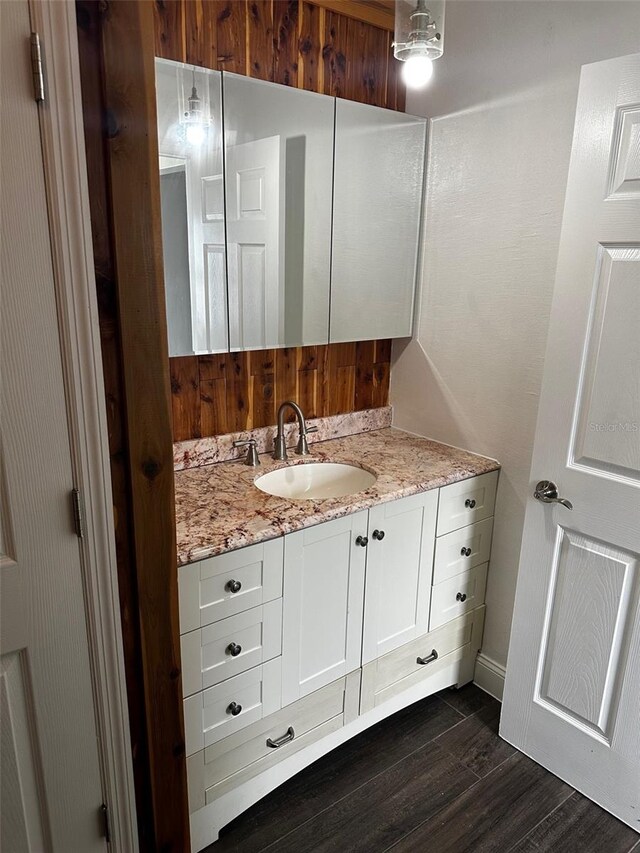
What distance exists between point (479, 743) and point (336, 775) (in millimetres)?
505

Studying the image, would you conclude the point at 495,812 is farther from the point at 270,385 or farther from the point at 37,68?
the point at 37,68

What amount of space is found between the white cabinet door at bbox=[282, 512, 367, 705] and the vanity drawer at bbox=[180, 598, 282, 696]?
0.04 meters

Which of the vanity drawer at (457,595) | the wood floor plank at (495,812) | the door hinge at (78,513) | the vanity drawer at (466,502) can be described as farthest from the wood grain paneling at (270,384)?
the wood floor plank at (495,812)

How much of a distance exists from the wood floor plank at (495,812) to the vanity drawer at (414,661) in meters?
0.36

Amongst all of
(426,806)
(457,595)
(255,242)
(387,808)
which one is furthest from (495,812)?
(255,242)

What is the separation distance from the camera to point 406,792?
1846 mm

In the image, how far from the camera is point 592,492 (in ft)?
5.56

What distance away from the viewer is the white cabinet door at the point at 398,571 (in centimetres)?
185

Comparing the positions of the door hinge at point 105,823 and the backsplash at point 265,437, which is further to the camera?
the backsplash at point 265,437

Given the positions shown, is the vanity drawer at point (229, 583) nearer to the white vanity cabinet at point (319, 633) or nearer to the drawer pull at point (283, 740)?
the white vanity cabinet at point (319, 633)

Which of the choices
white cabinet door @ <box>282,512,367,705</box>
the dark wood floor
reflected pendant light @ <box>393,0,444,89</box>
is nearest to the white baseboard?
the dark wood floor

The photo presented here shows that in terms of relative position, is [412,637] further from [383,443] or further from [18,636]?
[18,636]

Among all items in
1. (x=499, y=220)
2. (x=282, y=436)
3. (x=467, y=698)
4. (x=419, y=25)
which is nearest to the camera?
(x=419, y=25)

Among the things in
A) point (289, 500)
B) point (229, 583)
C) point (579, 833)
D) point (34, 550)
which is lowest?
point (579, 833)
